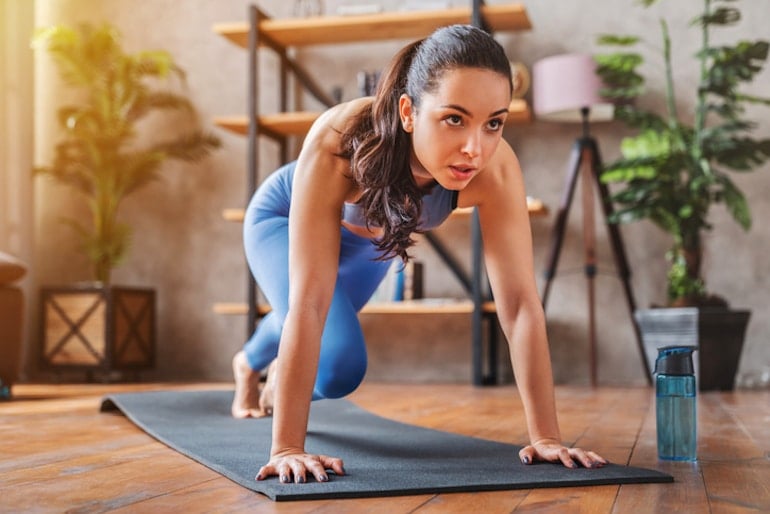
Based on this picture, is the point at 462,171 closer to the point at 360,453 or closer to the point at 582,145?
the point at 360,453

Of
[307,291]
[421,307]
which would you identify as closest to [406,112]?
[307,291]

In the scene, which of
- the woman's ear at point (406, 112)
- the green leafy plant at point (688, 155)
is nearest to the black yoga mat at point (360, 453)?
the woman's ear at point (406, 112)

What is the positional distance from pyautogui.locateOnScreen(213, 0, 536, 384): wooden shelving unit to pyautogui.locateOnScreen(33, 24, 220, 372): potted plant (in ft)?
1.54

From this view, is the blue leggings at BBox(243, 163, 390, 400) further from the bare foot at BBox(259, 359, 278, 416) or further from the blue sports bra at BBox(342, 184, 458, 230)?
the blue sports bra at BBox(342, 184, 458, 230)

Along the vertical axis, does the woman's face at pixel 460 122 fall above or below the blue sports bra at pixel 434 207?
above

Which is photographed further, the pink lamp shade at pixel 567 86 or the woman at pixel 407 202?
the pink lamp shade at pixel 567 86

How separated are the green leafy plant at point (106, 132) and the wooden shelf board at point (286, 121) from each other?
0.36 meters

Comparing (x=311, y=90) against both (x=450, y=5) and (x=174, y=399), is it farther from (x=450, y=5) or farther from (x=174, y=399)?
(x=174, y=399)

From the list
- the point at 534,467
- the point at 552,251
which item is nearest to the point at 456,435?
the point at 534,467

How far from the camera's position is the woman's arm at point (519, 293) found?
1636mm

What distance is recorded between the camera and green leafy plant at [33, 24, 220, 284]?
4504 millimetres

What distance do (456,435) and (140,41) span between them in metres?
3.50

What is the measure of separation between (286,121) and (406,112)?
278 centimetres

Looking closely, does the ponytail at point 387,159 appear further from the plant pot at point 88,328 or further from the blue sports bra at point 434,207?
the plant pot at point 88,328
